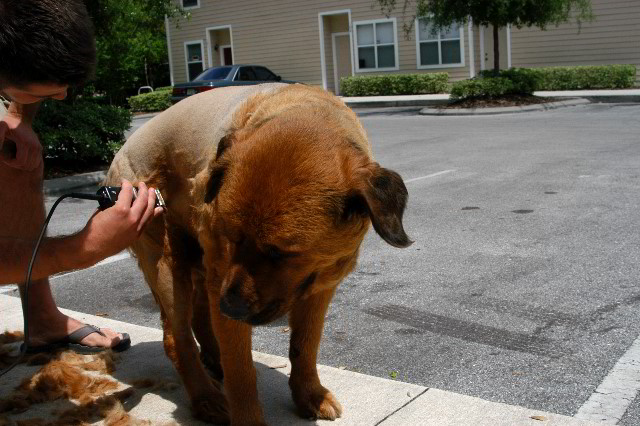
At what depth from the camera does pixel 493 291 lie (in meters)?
5.52

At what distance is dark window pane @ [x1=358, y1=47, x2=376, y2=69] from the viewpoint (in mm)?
32250

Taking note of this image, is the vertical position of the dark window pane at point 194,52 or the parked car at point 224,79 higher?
the dark window pane at point 194,52

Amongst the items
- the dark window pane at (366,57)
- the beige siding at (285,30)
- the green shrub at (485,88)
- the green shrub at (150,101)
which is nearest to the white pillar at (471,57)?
the beige siding at (285,30)

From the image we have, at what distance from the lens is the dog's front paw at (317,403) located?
336 cm

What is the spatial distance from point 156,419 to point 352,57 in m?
30.2

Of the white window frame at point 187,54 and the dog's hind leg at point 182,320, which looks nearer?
the dog's hind leg at point 182,320

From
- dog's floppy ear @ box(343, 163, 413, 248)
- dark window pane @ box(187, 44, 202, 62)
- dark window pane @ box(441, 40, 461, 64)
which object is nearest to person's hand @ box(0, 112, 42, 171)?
dog's floppy ear @ box(343, 163, 413, 248)

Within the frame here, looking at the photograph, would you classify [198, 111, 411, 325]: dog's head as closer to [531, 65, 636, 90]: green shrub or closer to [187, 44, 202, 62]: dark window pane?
[531, 65, 636, 90]: green shrub

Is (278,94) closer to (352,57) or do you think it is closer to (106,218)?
(106,218)

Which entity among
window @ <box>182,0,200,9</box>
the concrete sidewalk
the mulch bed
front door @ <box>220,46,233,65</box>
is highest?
window @ <box>182,0,200,9</box>

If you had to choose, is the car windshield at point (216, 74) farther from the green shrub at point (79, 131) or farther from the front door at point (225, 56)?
the green shrub at point (79, 131)

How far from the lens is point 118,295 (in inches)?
234

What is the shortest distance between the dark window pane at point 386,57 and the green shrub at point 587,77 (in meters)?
7.04

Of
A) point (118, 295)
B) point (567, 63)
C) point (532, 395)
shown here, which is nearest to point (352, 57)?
point (567, 63)
